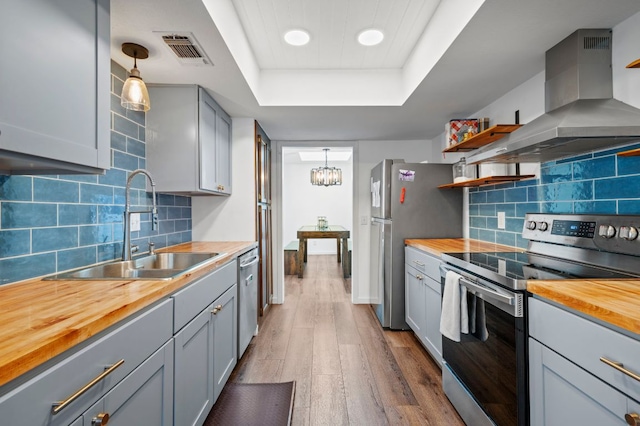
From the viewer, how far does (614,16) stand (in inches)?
54.4

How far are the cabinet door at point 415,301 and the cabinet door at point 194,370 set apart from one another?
63.3 inches

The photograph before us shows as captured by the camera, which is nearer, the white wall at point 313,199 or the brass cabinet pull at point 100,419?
the brass cabinet pull at point 100,419

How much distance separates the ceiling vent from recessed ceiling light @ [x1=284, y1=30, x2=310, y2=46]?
1.93 feet

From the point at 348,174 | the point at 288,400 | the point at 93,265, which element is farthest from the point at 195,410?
the point at 348,174

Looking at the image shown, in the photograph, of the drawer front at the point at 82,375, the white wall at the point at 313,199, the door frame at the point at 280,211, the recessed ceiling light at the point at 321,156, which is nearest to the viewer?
the drawer front at the point at 82,375

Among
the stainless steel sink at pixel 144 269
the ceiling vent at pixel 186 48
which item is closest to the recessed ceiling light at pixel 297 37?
the ceiling vent at pixel 186 48

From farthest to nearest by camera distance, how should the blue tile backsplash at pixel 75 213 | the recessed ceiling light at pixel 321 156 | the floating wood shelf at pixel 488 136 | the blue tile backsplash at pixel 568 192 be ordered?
the recessed ceiling light at pixel 321 156
the floating wood shelf at pixel 488 136
the blue tile backsplash at pixel 568 192
the blue tile backsplash at pixel 75 213

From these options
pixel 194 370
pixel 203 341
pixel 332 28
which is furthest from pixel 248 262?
pixel 332 28

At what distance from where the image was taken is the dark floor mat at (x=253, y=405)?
65.6 inches

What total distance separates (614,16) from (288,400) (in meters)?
2.63

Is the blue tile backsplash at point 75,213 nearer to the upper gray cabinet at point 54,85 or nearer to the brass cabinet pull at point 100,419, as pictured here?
the upper gray cabinet at point 54,85

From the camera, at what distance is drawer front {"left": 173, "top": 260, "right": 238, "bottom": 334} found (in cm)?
125

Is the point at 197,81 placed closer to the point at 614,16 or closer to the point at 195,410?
the point at 195,410

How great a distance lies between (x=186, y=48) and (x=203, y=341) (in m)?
1.59
